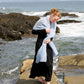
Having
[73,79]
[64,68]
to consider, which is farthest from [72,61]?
[73,79]

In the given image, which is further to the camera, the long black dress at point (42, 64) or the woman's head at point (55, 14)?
the long black dress at point (42, 64)

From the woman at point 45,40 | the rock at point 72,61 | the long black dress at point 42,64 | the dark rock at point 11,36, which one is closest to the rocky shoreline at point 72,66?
the rock at point 72,61

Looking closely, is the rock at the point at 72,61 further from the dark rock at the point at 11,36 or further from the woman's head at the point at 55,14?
the dark rock at the point at 11,36

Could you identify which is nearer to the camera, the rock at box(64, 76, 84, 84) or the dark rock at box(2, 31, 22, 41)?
the rock at box(64, 76, 84, 84)

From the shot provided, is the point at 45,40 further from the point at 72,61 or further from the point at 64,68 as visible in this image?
the point at 72,61

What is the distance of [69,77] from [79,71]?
2.41 ft

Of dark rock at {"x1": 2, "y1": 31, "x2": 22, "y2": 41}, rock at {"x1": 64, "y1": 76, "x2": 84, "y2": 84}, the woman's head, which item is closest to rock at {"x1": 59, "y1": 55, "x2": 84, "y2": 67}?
rock at {"x1": 64, "y1": 76, "x2": 84, "y2": 84}

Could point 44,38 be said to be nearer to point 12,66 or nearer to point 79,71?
point 79,71

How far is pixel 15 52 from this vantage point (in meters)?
9.99

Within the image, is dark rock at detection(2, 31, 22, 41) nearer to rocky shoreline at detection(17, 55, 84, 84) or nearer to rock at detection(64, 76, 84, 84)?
rocky shoreline at detection(17, 55, 84, 84)

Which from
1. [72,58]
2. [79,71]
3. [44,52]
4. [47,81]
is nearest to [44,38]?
[44,52]

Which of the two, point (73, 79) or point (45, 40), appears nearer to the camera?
point (45, 40)

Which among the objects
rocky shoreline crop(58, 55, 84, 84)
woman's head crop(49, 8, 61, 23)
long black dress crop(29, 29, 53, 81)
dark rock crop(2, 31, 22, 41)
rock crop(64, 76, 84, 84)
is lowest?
dark rock crop(2, 31, 22, 41)

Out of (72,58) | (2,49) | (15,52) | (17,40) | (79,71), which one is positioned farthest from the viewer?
(17,40)
